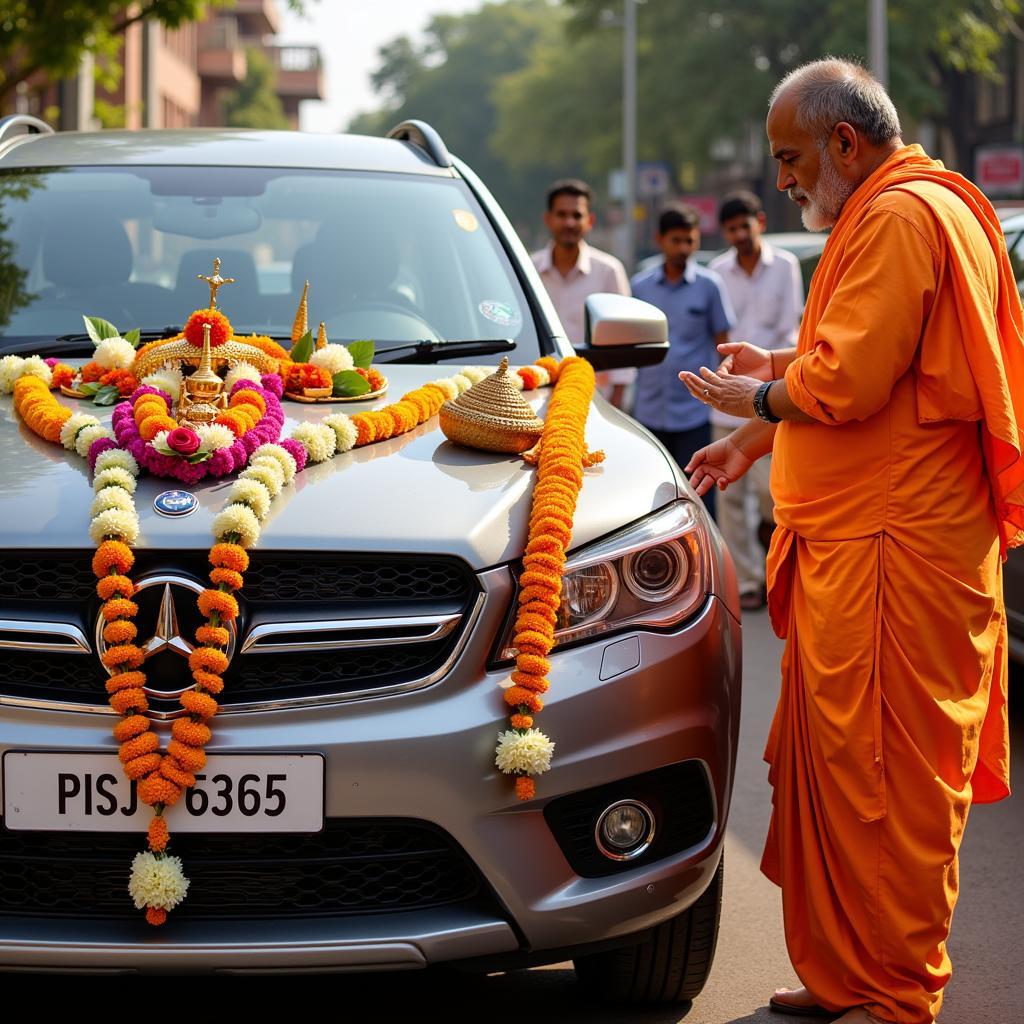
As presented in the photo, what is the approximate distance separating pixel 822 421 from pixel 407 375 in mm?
1078

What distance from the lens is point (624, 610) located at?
124 inches

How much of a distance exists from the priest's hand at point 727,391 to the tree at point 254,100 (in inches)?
2490

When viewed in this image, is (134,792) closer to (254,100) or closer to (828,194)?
(828,194)

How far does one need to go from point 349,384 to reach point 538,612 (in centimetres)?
101

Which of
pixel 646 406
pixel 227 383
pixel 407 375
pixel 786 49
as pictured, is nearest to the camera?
pixel 227 383

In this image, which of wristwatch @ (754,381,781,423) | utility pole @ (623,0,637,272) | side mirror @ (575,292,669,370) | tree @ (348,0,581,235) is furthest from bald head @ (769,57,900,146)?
tree @ (348,0,581,235)

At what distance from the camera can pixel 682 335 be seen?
914 cm

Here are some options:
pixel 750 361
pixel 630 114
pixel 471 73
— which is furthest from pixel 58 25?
pixel 471 73

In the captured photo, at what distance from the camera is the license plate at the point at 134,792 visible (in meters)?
2.91

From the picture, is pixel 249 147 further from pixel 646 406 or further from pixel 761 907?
pixel 646 406

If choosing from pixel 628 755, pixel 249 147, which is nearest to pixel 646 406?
pixel 249 147

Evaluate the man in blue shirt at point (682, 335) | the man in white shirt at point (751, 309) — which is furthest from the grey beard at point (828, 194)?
the man in white shirt at point (751, 309)

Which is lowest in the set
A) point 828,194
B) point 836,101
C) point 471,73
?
point 471,73

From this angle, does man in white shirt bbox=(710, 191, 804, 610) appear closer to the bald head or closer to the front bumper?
the bald head
